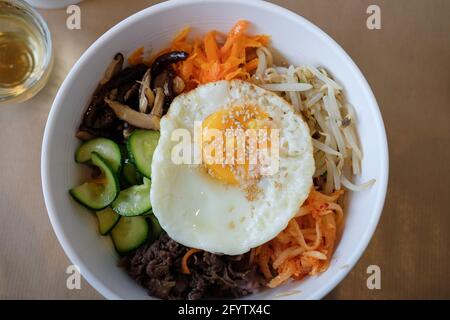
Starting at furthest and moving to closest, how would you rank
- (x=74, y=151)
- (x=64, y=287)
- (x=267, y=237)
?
(x=64, y=287), (x=74, y=151), (x=267, y=237)

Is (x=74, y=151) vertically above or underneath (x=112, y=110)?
underneath

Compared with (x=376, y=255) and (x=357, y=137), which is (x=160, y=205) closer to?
(x=357, y=137)

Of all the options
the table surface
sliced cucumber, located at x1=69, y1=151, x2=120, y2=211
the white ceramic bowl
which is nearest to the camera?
the white ceramic bowl

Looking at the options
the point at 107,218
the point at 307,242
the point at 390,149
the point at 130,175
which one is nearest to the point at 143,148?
the point at 130,175

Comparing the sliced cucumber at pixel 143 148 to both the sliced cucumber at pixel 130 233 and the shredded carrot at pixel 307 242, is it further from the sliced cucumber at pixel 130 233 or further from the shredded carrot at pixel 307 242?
the shredded carrot at pixel 307 242

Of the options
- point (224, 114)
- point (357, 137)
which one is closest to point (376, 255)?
point (357, 137)

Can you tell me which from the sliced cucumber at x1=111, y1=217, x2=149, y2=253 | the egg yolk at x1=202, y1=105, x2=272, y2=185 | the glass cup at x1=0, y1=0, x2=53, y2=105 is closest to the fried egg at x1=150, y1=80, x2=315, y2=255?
the egg yolk at x1=202, y1=105, x2=272, y2=185

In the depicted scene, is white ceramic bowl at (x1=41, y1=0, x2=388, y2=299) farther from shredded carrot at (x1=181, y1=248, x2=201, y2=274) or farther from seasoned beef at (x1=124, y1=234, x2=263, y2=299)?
shredded carrot at (x1=181, y1=248, x2=201, y2=274)
